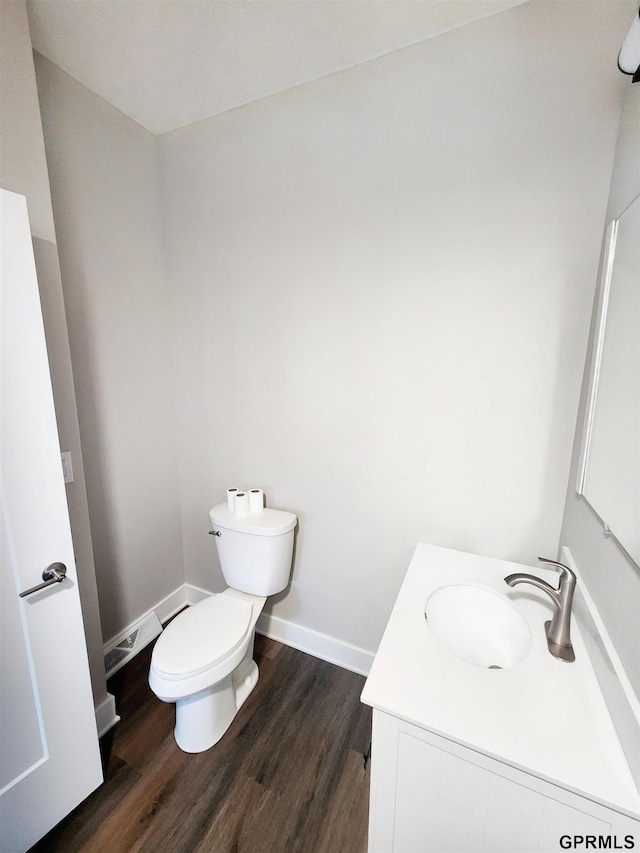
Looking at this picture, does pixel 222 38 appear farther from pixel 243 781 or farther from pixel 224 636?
pixel 243 781

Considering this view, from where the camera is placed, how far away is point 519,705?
0.81m

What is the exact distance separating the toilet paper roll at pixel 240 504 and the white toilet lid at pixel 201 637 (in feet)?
1.34

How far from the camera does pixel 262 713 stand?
5.18 feet

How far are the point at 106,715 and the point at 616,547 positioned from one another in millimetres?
1972

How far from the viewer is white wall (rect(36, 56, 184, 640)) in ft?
4.85

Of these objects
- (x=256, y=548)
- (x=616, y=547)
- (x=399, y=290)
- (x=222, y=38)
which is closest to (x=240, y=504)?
(x=256, y=548)

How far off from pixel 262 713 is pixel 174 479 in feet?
4.15

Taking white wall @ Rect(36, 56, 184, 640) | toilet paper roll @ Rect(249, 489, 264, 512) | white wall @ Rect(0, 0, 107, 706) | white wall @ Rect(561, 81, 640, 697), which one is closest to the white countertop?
white wall @ Rect(561, 81, 640, 697)

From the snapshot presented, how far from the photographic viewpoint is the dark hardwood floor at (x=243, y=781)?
116 centimetres

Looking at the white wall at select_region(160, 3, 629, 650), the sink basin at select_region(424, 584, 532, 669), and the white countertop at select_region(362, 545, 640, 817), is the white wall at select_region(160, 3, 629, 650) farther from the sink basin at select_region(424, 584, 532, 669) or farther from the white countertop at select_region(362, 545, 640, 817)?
the white countertop at select_region(362, 545, 640, 817)

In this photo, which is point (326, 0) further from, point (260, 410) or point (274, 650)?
point (274, 650)

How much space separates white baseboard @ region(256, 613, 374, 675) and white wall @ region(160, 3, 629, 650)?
6cm

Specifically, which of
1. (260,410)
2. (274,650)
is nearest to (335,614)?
(274,650)

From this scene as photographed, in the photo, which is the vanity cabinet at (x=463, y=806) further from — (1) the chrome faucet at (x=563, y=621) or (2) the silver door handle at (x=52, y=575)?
(2) the silver door handle at (x=52, y=575)
